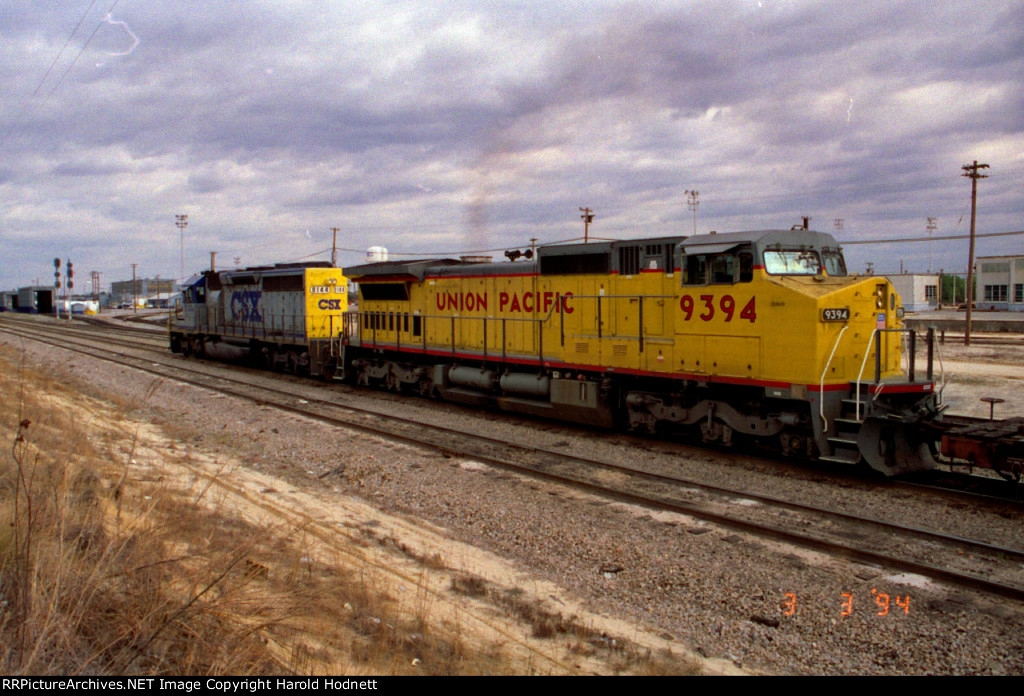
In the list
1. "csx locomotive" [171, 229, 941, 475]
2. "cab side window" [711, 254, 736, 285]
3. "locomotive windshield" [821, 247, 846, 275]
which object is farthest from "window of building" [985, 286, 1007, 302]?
"cab side window" [711, 254, 736, 285]

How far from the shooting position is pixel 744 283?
1030cm

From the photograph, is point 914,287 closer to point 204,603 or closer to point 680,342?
point 680,342

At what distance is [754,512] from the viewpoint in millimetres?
8281

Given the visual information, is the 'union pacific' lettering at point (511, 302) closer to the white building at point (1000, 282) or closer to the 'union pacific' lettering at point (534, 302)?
the 'union pacific' lettering at point (534, 302)

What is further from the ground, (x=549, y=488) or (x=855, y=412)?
(x=855, y=412)

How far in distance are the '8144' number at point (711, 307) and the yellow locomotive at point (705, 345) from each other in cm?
2

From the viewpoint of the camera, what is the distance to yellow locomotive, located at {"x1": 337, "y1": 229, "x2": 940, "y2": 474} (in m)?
9.55

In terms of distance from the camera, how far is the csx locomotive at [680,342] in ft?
31.4

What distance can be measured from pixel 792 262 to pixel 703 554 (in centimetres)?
531

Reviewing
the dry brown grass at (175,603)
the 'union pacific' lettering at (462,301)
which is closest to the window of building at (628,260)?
the 'union pacific' lettering at (462,301)

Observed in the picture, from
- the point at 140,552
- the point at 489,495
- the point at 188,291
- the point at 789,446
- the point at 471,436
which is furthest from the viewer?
the point at 188,291

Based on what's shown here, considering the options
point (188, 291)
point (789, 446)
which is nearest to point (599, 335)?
point (789, 446)

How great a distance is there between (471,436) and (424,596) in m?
6.96
